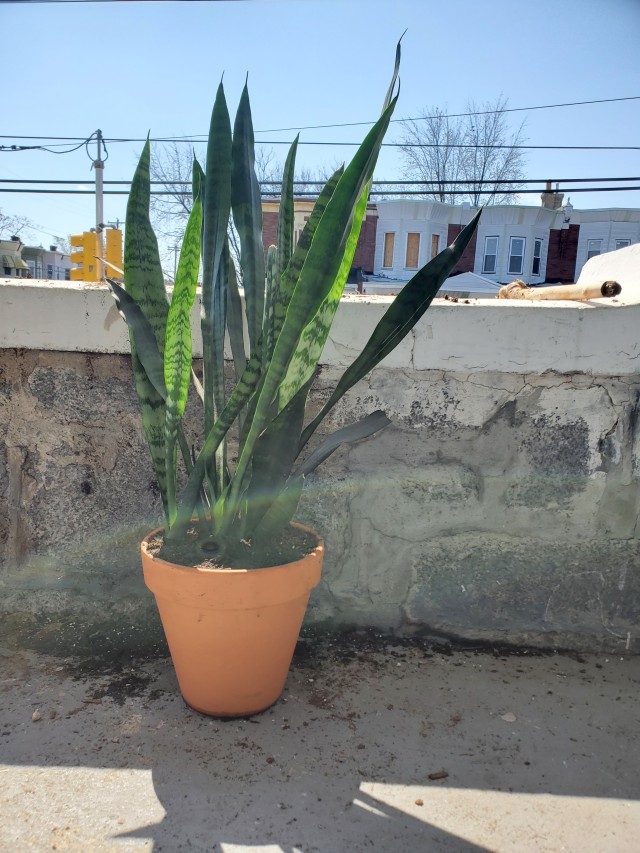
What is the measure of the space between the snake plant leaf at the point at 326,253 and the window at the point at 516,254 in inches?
1049

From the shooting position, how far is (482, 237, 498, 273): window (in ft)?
86.3

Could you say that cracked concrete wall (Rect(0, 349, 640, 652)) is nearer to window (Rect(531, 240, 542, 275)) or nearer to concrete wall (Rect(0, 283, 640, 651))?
concrete wall (Rect(0, 283, 640, 651))

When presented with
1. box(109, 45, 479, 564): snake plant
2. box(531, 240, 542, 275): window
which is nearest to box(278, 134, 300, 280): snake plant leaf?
box(109, 45, 479, 564): snake plant

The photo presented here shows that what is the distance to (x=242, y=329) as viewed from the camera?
4.95 feet

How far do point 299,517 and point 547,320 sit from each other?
785 mm

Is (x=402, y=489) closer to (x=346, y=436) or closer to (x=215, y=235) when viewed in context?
(x=346, y=436)

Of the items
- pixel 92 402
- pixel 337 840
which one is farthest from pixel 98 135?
pixel 337 840

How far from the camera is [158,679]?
1496 millimetres

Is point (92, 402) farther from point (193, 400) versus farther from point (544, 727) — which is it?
point (544, 727)

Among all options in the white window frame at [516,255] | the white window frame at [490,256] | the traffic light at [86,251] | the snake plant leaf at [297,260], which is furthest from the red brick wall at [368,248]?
the snake plant leaf at [297,260]

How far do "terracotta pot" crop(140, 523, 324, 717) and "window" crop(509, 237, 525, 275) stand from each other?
26.7 metres

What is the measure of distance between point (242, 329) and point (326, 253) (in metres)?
0.45

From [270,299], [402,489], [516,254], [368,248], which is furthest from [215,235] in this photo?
[516,254]

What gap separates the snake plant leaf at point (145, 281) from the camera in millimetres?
1357
